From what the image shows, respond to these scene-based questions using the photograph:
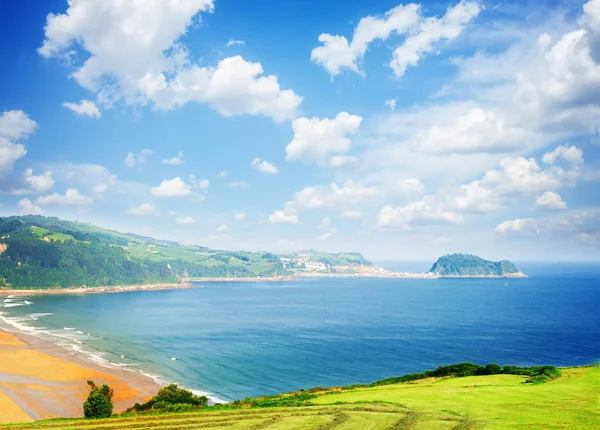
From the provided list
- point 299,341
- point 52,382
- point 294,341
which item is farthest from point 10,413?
point 299,341

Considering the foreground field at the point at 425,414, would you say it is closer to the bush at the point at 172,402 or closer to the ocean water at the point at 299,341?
the bush at the point at 172,402

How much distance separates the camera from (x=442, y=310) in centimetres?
19738

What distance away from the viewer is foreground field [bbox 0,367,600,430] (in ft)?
92.6

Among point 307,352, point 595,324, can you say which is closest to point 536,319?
point 595,324

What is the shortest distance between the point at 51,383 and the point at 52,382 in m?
0.66

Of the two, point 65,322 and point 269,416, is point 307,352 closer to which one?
point 269,416

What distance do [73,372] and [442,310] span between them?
16634 centimetres

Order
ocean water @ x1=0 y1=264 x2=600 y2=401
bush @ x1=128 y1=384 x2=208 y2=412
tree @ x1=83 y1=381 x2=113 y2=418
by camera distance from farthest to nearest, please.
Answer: ocean water @ x1=0 y1=264 x2=600 y2=401, bush @ x1=128 y1=384 x2=208 y2=412, tree @ x1=83 y1=381 x2=113 y2=418

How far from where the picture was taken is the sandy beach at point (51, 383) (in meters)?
62.0

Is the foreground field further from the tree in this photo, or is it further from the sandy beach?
the sandy beach

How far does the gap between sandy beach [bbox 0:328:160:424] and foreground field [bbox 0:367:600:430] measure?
113 ft

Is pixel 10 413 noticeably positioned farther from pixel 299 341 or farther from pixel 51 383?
pixel 299 341

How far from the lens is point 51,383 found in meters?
76.9

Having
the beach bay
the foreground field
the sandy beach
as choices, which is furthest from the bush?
the beach bay
